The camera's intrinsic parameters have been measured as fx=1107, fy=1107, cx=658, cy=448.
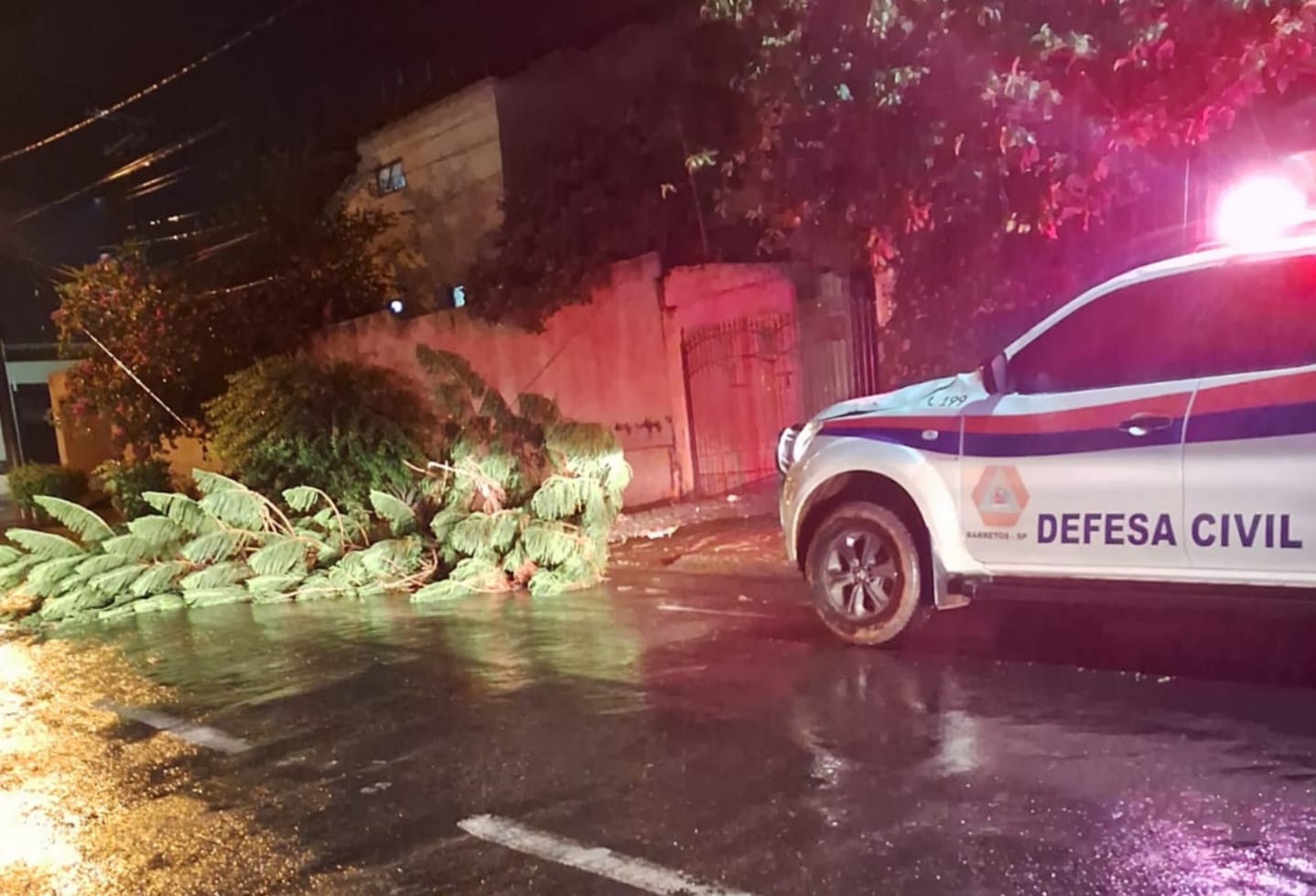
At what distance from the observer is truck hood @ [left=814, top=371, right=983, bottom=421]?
6.20 m

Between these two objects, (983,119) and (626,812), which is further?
(983,119)

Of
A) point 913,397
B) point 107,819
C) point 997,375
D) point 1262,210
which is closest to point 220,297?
point 107,819

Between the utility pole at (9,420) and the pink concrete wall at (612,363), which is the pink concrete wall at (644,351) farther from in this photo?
the utility pole at (9,420)

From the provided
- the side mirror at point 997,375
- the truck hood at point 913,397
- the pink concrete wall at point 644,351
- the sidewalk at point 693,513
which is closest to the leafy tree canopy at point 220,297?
the pink concrete wall at point 644,351

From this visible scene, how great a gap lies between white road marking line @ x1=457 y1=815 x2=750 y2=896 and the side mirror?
3.29m

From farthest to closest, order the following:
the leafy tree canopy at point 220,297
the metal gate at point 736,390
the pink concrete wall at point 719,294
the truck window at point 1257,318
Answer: the leafy tree canopy at point 220,297 → the metal gate at point 736,390 → the pink concrete wall at point 719,294 → the truck window at point 1257,318

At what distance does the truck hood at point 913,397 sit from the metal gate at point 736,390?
6.64m

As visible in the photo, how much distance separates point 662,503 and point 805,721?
806 cm

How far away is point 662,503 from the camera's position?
13.4m

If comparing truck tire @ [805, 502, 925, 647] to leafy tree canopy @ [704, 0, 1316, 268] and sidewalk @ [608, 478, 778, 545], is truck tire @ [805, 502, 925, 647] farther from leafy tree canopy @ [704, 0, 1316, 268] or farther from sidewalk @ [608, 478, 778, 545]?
sidewalk @ [608, 478, 778, 545]

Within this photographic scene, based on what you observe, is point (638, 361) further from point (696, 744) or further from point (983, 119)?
point (696, 744)

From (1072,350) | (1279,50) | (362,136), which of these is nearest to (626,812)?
(1072,350)

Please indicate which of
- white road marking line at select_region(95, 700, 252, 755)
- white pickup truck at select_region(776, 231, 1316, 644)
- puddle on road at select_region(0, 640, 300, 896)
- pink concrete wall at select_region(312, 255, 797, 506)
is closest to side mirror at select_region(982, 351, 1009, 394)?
white pickup truck at select_region(776, 231, 1316, 644)

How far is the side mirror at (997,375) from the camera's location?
5.97 metres
